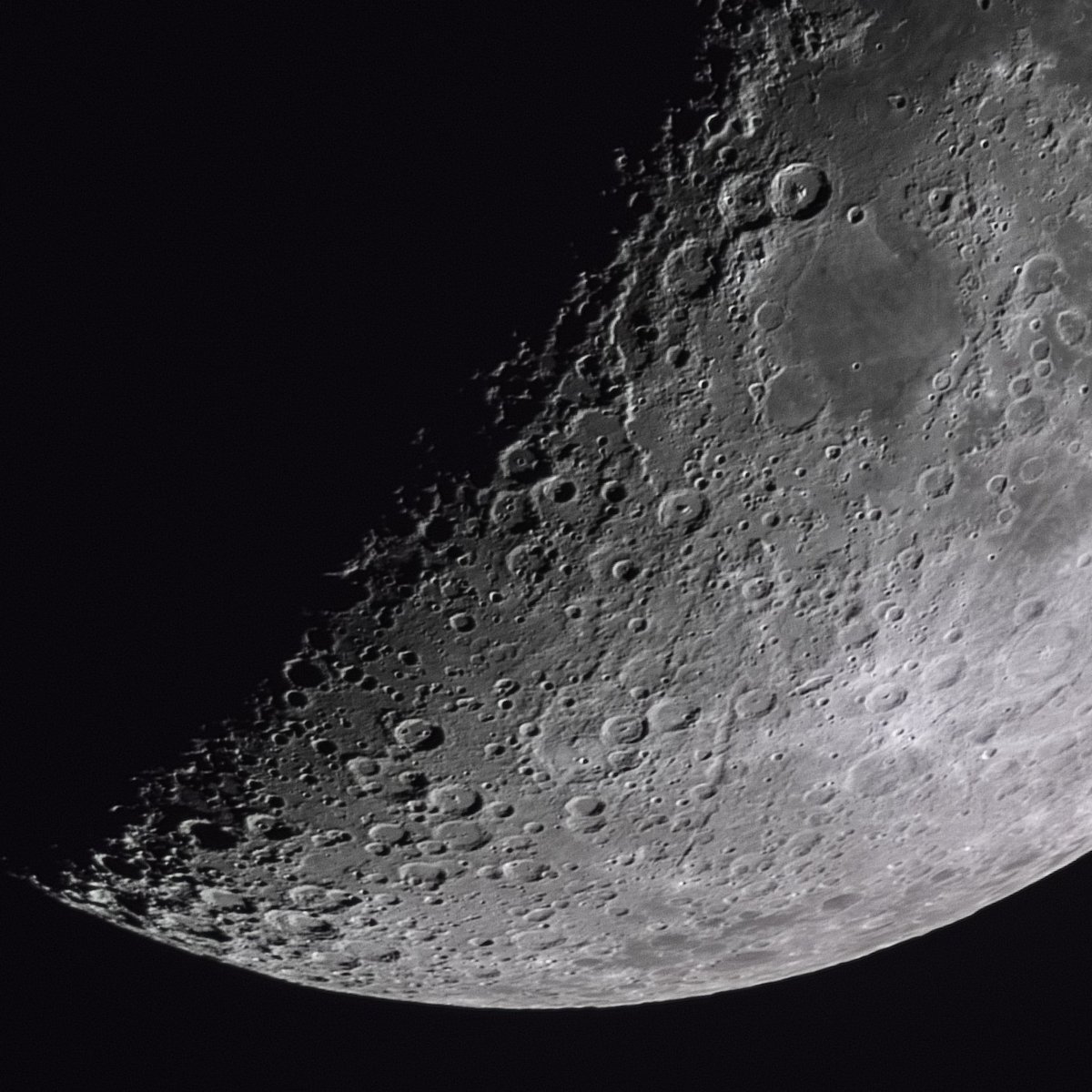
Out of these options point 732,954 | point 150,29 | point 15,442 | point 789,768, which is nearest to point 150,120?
point 150,29

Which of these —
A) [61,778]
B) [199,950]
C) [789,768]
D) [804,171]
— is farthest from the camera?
[199,950]

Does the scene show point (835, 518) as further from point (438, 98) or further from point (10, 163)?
point (10, 163)

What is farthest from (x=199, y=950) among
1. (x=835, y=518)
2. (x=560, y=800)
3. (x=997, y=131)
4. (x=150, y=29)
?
(x=997, y=131)

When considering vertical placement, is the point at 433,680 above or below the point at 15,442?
below

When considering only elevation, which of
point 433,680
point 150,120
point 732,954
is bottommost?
point 732,954

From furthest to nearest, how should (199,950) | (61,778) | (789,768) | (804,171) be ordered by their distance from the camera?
(199,950) < (789,768) < (61,778) < (804,171)

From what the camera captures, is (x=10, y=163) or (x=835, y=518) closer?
(x=10, y=163)

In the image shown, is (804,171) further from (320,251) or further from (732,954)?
(732,954)
